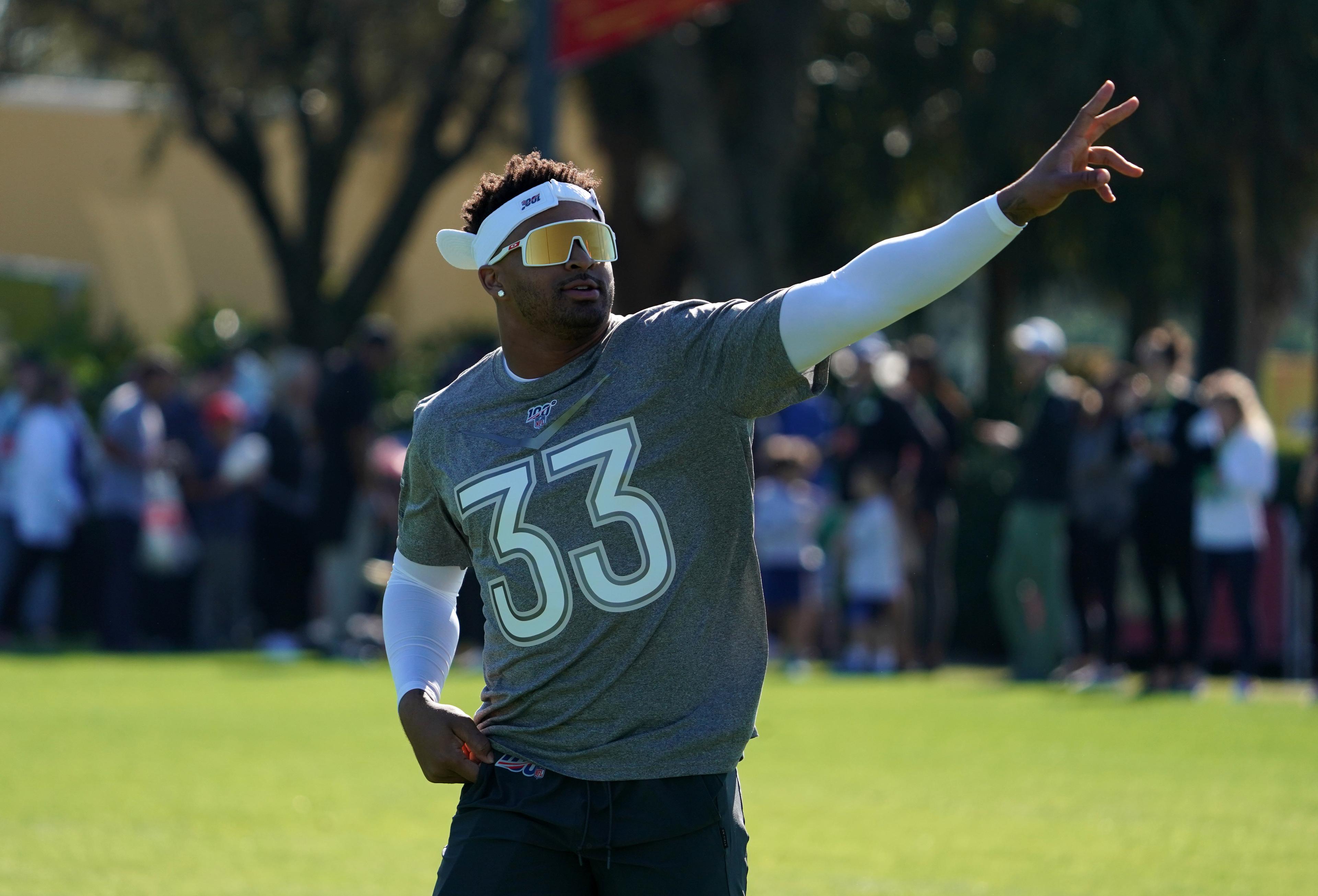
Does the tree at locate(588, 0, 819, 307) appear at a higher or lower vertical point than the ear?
higher

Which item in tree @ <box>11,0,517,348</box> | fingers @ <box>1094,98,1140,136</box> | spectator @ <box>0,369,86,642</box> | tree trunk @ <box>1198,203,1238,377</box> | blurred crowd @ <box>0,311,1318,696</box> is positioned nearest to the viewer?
fingers @ <box>1094,98,1140,136</box>

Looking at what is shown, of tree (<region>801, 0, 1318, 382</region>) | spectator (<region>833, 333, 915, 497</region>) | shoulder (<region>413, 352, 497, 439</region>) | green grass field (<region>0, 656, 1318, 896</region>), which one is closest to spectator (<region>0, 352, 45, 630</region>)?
green grass field (<region>0, 656, 1318, 896</region>)

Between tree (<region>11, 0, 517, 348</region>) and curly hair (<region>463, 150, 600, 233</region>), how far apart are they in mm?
19039

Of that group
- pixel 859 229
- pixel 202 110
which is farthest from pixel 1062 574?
pixel 202 110

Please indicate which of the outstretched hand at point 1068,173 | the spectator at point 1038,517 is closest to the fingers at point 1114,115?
the outstretched hand at point 1068,173

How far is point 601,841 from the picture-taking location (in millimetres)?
3607

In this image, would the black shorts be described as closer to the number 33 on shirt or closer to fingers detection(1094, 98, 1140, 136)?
the number 33 on shirt

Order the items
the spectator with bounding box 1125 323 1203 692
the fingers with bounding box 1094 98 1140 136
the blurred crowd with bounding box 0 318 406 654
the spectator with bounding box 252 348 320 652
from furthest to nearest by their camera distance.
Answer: the spectator with bounding box 252 348 320 652
the blurred crowd with bounding box 0 318 406 654
the spectator with bounding box 1125 323 1203 692
the fingers with bounding box 1094 98 1140 136

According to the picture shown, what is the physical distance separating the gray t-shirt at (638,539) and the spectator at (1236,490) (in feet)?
29.6

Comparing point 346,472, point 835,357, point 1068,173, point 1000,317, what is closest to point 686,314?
point 1068,173

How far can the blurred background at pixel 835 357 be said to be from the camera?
1311 centimetres

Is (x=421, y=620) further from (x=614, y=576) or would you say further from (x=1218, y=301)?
(x=1218, y=301)

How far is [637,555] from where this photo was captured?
3613 mm

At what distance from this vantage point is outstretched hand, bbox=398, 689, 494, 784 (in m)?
3.77
